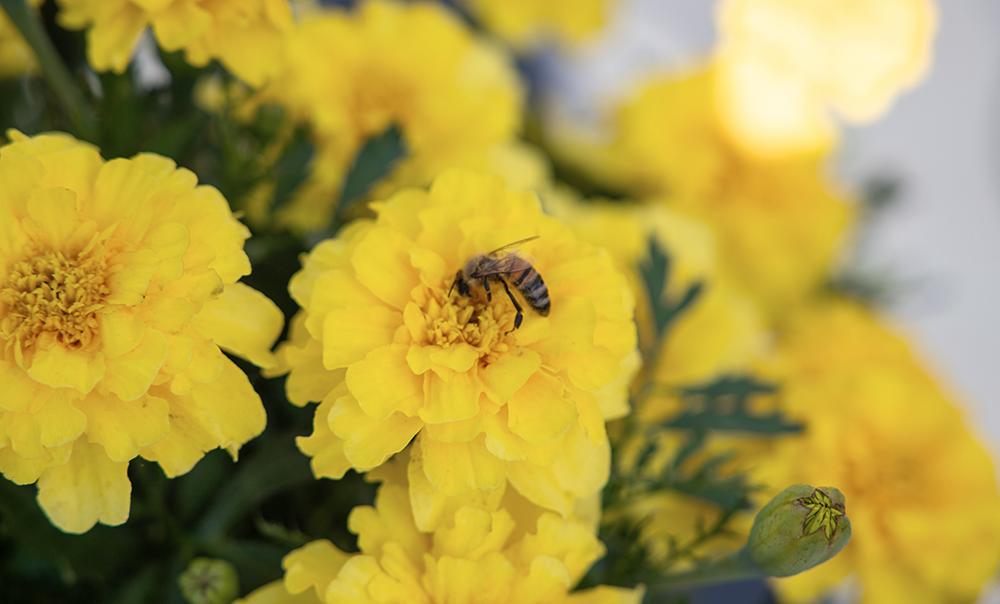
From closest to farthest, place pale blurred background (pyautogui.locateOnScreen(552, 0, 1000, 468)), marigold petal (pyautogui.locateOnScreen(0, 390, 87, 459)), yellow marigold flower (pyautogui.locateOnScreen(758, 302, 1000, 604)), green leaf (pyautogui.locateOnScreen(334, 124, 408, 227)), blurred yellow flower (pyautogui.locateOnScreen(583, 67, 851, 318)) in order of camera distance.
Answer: marigold petal (pyautogui.locateOnScreen(0, 390, 87, 459)) < green leaf (pyautogui.locateOnScreen(334, 124, 408, 227)) < yellow marigold flower (pyautogui.locateOnScreen(758, 302, 1000, 604)) < blurred yellow flower (pyautogui.locateOnScreen(583, 67, 851, 318)) < pale blurred background (pyautogui.locateOnScreen(552, 0, 1000, 468))

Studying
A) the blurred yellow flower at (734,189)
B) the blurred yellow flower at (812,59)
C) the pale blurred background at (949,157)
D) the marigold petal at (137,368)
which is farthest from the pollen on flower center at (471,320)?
the pale blurred background at (949,157)

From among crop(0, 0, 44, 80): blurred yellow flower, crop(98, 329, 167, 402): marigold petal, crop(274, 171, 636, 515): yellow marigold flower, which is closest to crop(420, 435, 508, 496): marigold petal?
crop(274, 171, 636, 515): yellow marigold flower

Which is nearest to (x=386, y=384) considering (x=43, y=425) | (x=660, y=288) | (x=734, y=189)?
(x=43, y=425)

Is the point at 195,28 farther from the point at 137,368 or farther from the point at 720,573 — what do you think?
the point at 720,573

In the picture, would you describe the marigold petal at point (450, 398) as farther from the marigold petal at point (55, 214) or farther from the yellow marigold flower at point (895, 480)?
the yellow marigold flower at point (895, 480)

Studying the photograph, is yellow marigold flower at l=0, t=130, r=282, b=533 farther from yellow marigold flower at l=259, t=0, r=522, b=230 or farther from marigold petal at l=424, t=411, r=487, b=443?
yellow marigold flower at l=259, t=0, r=522, b=230

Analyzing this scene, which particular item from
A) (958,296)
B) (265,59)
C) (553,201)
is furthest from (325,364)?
(958,296)

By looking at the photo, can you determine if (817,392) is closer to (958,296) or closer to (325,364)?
(325,364)
